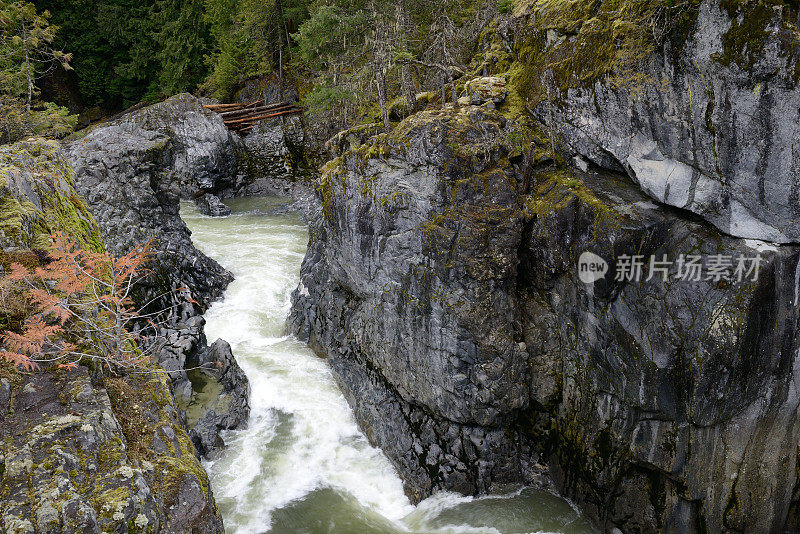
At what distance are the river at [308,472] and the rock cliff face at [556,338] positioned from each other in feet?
1.65

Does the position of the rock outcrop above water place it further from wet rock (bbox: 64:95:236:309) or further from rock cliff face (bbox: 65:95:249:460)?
wet rock (bbox: 64:95:236:309)

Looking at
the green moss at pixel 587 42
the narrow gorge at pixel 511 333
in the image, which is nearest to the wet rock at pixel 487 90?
the narrow gorge at pixel 511 333

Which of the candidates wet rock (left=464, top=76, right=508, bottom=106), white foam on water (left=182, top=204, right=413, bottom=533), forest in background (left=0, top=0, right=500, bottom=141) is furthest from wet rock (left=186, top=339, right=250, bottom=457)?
forest in background (left=0, top=0, right=500, bottom=141)

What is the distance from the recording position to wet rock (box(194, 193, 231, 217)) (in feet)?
80.9

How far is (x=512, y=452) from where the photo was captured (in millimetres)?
10633

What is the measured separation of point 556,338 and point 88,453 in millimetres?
8363

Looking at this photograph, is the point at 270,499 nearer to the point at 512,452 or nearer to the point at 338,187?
the point at 512,452

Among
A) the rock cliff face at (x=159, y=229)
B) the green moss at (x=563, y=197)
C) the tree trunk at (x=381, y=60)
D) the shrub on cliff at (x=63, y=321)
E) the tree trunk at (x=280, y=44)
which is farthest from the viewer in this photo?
the tree trunk at (x=280, y=44)

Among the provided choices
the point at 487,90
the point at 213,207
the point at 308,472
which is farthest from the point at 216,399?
the point at 213,207

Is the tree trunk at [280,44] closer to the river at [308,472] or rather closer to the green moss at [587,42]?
the river at [308,472]

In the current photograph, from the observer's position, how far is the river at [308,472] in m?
9.87

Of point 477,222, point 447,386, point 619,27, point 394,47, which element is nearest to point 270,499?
point 447,386

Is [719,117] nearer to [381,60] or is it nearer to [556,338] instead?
[556,338]

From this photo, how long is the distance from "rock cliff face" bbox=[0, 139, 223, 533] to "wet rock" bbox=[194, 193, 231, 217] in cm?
1857
